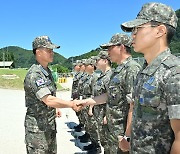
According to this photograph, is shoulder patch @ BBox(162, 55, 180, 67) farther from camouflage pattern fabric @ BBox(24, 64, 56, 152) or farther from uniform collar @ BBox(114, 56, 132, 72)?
camouflage pattern fabric @ BBox(24, 64, 56, 152)

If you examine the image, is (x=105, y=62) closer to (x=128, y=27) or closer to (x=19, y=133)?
(x=128, y=27)

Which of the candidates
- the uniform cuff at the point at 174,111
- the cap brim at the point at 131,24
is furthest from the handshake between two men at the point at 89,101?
the uniform cuff at the point at 174,111

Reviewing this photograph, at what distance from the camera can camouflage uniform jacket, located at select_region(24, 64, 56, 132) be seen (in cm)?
399

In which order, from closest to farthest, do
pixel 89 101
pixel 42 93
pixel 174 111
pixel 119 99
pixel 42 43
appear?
pixel 174 111, pixel 119 99, pixel 42 93, pixel 42 43, pixel 89 101

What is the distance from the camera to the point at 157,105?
2059 mm

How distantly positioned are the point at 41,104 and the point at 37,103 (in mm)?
54

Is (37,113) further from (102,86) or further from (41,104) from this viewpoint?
(102,86)

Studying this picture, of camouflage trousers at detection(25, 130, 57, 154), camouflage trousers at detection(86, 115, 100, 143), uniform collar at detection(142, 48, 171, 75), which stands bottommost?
camouflage trousers at detection(86, 115, 100, 143)

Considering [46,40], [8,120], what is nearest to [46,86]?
[46,40]

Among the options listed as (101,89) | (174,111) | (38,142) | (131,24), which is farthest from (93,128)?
(174,111)

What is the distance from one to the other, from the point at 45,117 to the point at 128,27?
2187 millimetres

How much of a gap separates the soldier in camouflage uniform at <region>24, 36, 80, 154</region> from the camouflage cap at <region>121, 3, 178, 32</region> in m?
1.93

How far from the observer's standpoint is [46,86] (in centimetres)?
400

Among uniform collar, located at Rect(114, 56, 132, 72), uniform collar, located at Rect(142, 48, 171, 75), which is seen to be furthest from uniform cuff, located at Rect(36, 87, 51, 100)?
uniform collar, located at Rect(142, 48, 171, 75)
